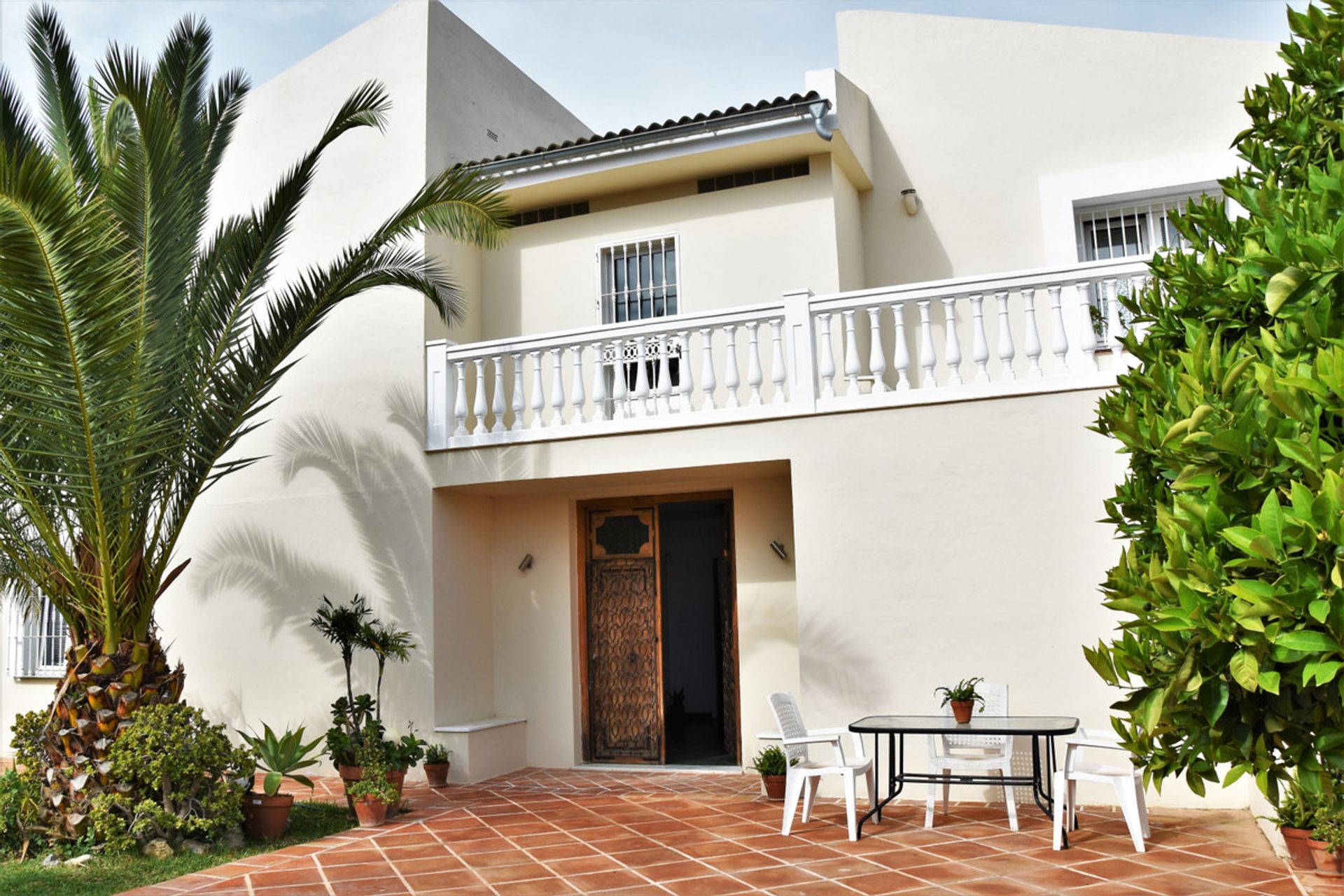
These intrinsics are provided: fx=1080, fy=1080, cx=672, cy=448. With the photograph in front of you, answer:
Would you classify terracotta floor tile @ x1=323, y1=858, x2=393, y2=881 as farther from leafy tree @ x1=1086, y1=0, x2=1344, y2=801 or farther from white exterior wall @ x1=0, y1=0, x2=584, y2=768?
leafy tree @ x1=1086, y1=0, x2=1344, y2=801

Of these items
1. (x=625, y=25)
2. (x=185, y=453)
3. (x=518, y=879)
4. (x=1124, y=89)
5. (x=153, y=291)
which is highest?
(x=625, y=25)

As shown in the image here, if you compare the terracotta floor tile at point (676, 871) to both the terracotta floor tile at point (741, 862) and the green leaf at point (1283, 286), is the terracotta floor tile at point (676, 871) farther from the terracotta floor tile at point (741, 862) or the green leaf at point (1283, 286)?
the green leaf at point (1283, 286)

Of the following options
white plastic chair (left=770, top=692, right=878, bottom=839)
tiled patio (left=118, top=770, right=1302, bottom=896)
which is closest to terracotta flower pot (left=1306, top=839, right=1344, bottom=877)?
tiled patio (left=118, top=770, right=1302, bottom=896)

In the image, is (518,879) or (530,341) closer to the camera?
(518,879)

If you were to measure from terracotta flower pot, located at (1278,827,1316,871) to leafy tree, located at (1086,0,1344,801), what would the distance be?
14.6ft

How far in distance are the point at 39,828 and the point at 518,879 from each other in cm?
370

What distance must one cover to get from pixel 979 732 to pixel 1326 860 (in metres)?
2.06

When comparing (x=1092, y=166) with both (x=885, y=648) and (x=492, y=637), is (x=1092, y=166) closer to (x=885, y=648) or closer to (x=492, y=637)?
(x=885, y=648)

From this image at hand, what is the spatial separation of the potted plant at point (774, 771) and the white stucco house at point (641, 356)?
1.66 ft

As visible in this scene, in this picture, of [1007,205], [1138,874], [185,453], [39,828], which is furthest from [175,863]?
[1007,205]

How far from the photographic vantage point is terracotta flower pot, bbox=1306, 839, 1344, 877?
5883 mm

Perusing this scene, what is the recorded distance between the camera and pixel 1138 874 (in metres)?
6.22

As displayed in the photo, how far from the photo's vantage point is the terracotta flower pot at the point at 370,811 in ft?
27.3

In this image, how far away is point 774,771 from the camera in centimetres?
880
